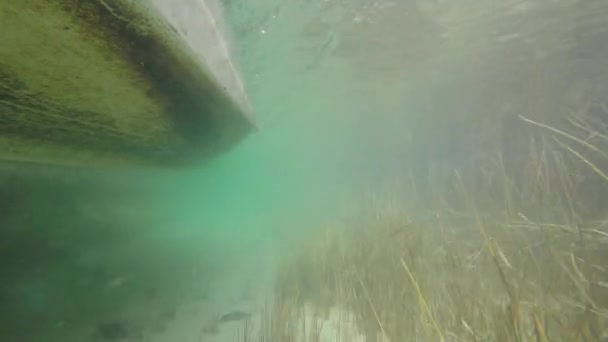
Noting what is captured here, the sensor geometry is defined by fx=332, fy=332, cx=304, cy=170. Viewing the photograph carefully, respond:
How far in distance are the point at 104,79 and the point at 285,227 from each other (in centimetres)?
1494

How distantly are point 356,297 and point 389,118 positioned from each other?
124 ft

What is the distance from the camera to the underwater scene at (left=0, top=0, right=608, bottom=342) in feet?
9.48

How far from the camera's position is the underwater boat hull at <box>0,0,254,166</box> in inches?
94.5

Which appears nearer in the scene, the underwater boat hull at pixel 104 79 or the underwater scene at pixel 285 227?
the underwater boat hull at pixel 104 79

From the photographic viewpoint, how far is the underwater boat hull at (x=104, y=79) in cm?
240

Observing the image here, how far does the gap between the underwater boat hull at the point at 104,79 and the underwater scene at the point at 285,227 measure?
22 millimetres

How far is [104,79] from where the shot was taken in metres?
3.31

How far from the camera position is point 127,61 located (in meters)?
3.06

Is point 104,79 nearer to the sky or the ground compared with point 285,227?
nearer to the sky

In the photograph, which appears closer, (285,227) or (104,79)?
(104,79)

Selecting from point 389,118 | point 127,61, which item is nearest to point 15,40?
point 127,61

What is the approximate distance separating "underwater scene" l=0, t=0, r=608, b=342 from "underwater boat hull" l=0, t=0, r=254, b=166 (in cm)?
2

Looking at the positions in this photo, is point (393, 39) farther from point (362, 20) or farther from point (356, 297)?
point (356, 297)

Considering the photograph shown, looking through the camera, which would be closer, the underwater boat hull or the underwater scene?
the underwater boat hull
